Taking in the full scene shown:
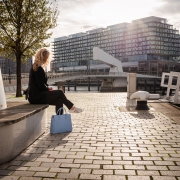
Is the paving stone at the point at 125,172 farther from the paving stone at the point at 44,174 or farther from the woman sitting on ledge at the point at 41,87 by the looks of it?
the woman sitting on ledge at the point at 41,87

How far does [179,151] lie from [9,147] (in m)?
2.39

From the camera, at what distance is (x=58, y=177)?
2469 mm

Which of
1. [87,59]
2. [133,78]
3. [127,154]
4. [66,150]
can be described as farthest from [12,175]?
[87,59]

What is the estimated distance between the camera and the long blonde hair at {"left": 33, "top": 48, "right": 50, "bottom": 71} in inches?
176

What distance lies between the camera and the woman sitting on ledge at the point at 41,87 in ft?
14.7

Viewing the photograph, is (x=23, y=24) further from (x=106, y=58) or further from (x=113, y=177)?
(x=106, y=58)

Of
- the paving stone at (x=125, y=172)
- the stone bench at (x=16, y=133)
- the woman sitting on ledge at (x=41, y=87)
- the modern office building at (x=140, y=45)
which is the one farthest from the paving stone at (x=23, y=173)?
the modern office building at (x=140, y=45)

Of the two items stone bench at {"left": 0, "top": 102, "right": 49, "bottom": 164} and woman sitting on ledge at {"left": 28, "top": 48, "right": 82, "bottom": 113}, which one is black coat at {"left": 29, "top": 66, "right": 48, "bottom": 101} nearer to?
woman sitting on ledge at {"left": 28, "top": 48, "right": 82, "bottom": 113}

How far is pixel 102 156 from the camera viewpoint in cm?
313

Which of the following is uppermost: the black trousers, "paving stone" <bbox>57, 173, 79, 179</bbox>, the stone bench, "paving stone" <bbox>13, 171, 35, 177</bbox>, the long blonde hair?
the long blonde hair

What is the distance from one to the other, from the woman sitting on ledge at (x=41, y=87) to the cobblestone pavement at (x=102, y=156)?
0.67 m

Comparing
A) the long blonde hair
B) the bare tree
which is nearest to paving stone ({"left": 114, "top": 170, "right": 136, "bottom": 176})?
the long blonde hair

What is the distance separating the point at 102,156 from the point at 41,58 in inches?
93.5

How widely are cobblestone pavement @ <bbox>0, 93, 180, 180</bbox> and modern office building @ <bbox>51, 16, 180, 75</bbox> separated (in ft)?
252
